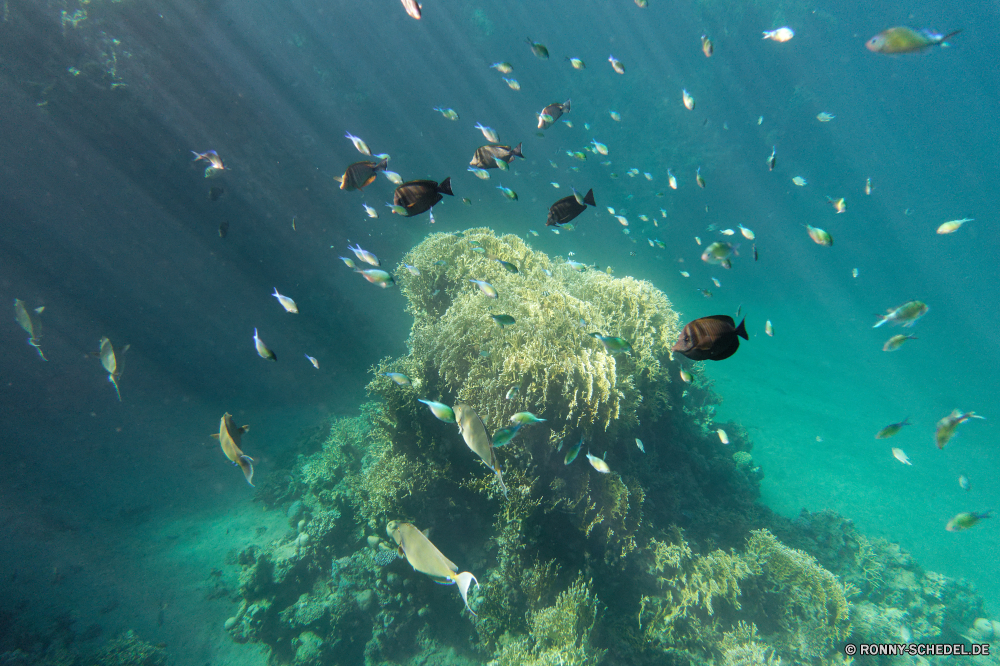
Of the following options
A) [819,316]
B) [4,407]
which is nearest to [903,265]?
[819,316]

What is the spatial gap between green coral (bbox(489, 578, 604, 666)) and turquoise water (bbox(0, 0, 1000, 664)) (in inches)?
278

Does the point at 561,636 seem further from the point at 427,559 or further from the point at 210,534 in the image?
the point at 210,534

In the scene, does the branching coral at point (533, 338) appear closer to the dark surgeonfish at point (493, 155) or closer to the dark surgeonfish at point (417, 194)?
the dark surgeonfish at point (493, 155)

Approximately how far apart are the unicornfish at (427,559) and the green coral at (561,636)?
2.83m

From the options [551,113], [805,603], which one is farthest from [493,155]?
[805,603]

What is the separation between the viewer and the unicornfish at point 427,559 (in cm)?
238

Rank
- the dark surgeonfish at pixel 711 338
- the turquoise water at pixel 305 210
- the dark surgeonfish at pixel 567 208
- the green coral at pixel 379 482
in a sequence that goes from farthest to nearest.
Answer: the turquoise water at pixel 305 210 < the green coral at pixel 379 482 < the dark surgeonfish at pixel 567 208 < the dark surgeonfish at pixel 711 338

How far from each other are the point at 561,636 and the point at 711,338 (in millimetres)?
4687

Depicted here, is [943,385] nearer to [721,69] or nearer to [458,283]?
[721,69]

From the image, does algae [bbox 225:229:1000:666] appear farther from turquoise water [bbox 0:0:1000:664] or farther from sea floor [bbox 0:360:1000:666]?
turquoise water [bbox 0:0:1000:664]

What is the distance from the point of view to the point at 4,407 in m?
13.9

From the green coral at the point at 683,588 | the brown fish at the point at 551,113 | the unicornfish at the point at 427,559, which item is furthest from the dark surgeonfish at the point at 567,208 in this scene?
the green coral at the point at 683,588

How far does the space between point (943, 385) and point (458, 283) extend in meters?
59.0

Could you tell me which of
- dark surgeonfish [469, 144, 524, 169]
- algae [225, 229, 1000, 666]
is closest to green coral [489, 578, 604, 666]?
algae [225, 229, 1000, 666]
